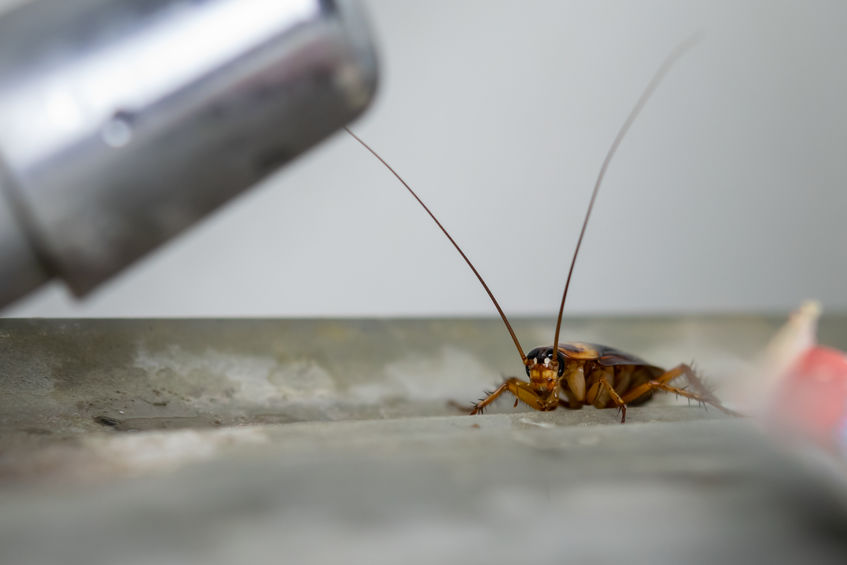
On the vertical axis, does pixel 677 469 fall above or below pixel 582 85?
below

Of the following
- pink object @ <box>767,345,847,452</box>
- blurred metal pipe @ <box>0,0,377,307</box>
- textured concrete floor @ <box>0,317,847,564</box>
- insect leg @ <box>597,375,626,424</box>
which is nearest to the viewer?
textured concrete floor @ <box>0,317,847,564</box>

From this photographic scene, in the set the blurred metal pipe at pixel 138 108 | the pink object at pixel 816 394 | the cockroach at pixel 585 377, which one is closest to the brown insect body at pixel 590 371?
the cockroach at pixel 585 377

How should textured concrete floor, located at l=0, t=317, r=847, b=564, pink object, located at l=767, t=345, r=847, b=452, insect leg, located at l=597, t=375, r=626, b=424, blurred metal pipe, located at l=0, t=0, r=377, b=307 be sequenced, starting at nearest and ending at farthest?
textured concrete floor, located at l=0, t=317, r=847, b=564 → blurred metal pipe, located at l=0, t=0, r=377, b=307 → pink object, located at l=767, t=345, r=847, b=452 → insect leg, located at l=597, t=375, r=626, b=424

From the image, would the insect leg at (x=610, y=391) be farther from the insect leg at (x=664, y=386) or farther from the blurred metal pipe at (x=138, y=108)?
the blurred metal pipe at (x=138, y=108)

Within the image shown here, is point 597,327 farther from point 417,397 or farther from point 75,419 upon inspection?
point 75,419

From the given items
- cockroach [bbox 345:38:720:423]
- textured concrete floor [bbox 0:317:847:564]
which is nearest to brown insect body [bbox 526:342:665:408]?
cockroach [bbox 345:38:720:423]

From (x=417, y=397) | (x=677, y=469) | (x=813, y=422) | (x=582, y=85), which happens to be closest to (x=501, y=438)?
(x=677, y=469)

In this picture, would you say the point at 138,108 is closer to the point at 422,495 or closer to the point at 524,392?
the point at 422,495

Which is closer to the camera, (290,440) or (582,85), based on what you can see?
(290,440)

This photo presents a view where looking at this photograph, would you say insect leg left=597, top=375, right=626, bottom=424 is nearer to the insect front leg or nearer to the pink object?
the insect front leg
